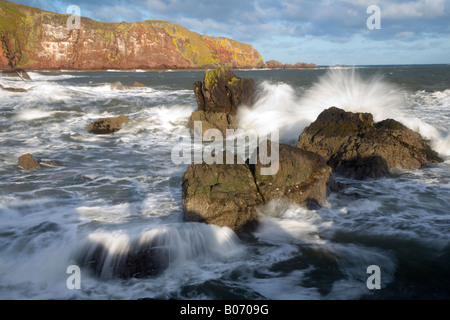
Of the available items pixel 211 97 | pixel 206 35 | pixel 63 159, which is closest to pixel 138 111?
pixel 211 97

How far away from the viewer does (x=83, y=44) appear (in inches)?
2712

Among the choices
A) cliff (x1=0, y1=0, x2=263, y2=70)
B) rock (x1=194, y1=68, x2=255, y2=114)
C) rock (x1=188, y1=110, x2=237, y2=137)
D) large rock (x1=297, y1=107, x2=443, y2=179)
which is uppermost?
cliff (x1=0, y1=0, x2=263, y2=70)

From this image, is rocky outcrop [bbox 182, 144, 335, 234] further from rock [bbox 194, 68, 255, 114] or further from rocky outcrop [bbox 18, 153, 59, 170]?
rock [bbox 194, 68, 255, 114]

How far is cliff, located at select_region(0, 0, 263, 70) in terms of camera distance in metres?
63.6

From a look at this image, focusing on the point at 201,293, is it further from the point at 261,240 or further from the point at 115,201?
the point at 115,201

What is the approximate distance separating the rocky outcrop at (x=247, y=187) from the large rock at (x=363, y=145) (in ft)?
4.85

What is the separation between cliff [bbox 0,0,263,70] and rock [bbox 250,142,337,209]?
67518 millimetres

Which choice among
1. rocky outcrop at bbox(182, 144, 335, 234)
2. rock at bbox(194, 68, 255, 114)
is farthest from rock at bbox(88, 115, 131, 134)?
rocky outcrop at bbox(182, 144, 335, 234)

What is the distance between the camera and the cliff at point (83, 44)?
63562mm

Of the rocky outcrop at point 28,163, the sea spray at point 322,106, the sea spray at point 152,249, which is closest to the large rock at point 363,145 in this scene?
the sea spray at point 322,106

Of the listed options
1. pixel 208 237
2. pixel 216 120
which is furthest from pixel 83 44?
pixel 208 237

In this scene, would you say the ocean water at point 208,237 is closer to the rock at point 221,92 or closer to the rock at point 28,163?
the rock at point 28,163

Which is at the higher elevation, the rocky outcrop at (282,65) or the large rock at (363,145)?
the rocky outcrop at (282,65)
